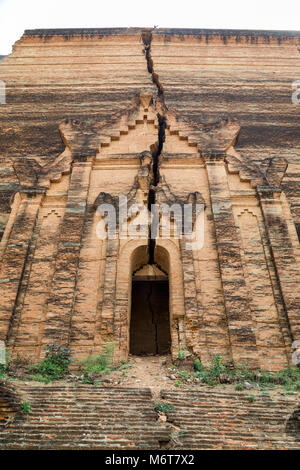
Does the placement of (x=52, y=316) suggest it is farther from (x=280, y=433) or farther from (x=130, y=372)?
(x=280, y=433)

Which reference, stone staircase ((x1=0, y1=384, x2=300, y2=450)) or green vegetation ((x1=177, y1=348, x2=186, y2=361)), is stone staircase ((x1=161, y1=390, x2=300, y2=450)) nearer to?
stone staircase ((x1=0, y1=384, x2=300, y2=450))

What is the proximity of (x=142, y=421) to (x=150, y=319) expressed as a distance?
7.73 m

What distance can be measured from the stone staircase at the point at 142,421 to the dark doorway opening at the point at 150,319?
620 cm

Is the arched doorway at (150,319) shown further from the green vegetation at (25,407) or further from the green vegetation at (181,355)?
the green vegetation at (25,407)

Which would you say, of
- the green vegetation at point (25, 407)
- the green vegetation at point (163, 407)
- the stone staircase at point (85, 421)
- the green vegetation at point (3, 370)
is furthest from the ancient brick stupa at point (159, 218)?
the green vegetation at point (25, 407)

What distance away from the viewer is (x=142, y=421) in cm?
559

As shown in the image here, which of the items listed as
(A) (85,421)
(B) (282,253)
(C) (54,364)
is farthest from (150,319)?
(A) (85,421)

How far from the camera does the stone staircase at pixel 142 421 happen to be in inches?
201

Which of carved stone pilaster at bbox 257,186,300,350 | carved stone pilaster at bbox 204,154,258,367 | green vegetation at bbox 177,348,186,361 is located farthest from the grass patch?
carved stone pilaster at bbox 257,186,300,350

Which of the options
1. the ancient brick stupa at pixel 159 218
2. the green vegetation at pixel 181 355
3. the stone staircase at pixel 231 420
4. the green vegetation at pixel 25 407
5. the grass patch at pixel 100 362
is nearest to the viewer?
Result: the stone staircase at pixel 231 420

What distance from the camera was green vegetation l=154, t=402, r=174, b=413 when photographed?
5969 mm

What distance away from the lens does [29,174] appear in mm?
11461

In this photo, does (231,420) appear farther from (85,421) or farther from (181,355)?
(181,355)

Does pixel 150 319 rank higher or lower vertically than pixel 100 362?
higher
